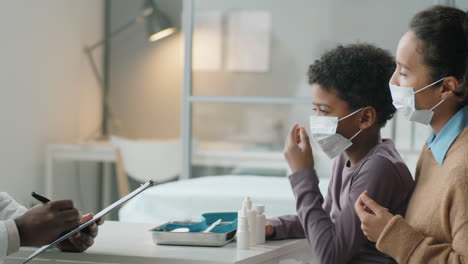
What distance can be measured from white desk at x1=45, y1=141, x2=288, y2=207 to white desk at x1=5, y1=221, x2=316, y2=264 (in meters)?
1.89

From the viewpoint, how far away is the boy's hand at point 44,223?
1.34m

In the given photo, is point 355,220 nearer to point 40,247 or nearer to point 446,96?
point 446,96

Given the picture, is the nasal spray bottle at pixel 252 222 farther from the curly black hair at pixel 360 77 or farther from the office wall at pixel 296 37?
the office wall at pixel 296 37

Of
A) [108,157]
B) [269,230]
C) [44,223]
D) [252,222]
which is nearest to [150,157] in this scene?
[108,157]

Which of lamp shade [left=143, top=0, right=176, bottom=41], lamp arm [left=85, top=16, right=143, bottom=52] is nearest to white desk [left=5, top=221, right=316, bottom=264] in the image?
lamp shade [left=143, top=0, right=176, bottom=41]

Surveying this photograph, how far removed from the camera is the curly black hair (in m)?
1.61

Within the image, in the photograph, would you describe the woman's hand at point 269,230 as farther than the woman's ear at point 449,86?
Yes

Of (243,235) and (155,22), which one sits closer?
(243,235)

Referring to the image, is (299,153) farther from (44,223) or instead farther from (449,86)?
(44,223)

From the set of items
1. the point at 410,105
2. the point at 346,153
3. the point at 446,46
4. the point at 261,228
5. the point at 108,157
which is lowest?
the point at 108,157

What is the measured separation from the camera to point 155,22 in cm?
479

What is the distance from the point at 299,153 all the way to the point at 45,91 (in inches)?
127

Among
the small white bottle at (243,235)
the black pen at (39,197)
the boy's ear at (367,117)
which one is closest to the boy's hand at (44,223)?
the black pen at (39,197)

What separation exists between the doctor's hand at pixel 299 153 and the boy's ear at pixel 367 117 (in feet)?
0.44
